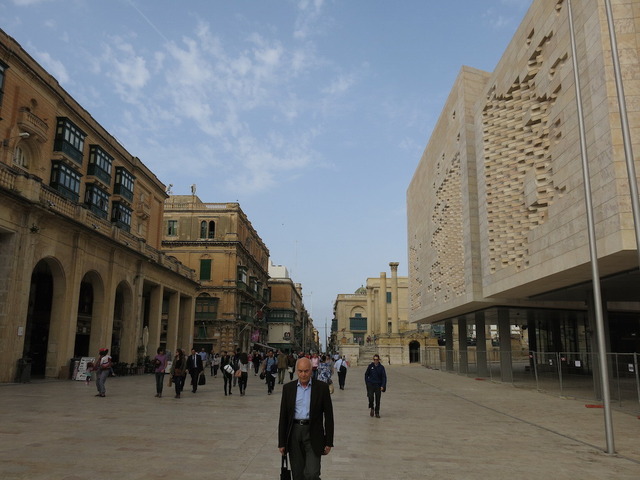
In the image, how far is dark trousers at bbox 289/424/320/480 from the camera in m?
5.14

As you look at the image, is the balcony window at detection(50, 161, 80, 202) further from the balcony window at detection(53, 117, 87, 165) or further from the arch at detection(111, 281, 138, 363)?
the arch at detection(111, 281, 138, 363)

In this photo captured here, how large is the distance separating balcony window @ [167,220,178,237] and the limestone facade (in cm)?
3221

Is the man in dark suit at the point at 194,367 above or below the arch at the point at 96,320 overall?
below

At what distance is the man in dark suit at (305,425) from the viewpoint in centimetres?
519

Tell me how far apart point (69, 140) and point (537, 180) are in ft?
80.0

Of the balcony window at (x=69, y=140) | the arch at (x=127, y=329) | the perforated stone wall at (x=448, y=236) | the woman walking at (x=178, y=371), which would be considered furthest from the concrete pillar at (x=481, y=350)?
the balcony window at (x=69, y=140)

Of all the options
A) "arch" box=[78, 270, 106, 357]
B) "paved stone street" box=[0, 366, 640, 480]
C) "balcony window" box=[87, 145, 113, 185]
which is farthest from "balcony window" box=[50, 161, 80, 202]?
"paved stone street" box=[0, 366, 640, 480]

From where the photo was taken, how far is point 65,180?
89.2 feet

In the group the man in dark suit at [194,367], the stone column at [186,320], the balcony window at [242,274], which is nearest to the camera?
the man in dark suit at [194,367]

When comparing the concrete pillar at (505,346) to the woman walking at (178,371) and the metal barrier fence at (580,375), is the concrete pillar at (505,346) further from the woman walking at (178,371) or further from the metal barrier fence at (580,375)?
the woman walking at (178,371)

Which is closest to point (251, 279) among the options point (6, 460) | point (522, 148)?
point (522, 148)

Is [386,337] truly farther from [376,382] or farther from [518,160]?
[376,382]

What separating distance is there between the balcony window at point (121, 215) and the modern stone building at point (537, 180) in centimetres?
2289

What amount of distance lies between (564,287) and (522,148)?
636 centimetres
